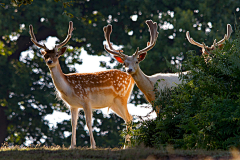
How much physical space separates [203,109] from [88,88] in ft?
11.6

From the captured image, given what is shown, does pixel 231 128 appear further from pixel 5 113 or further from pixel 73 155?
pixel 5 113

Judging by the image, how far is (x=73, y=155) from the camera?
19.9 feet

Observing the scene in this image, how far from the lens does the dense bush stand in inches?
231

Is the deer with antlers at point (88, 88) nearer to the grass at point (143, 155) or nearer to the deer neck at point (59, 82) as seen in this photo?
the deer neck at point (59, 82)

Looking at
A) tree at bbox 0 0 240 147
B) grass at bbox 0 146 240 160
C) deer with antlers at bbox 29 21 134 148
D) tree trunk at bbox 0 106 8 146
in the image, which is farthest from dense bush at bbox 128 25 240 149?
tree trunk at bbox 0 106 8 146

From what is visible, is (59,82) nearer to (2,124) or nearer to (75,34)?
(75,34)

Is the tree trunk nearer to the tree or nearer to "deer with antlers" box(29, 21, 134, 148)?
the tree

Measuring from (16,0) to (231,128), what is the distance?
518cm

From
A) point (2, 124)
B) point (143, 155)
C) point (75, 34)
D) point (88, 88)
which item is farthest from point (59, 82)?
point (2, 124)

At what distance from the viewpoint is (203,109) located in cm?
608

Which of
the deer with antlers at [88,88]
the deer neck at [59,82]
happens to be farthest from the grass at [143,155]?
the deer neck at [59,82]

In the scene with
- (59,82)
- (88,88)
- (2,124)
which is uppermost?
(59,82)

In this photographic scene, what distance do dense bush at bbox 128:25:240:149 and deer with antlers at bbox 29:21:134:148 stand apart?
6.35ft

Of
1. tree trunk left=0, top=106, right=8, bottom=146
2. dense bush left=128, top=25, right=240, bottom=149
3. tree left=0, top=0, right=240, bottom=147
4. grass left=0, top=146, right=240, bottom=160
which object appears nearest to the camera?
grass left=0, top=146, right=240, bottom=160
